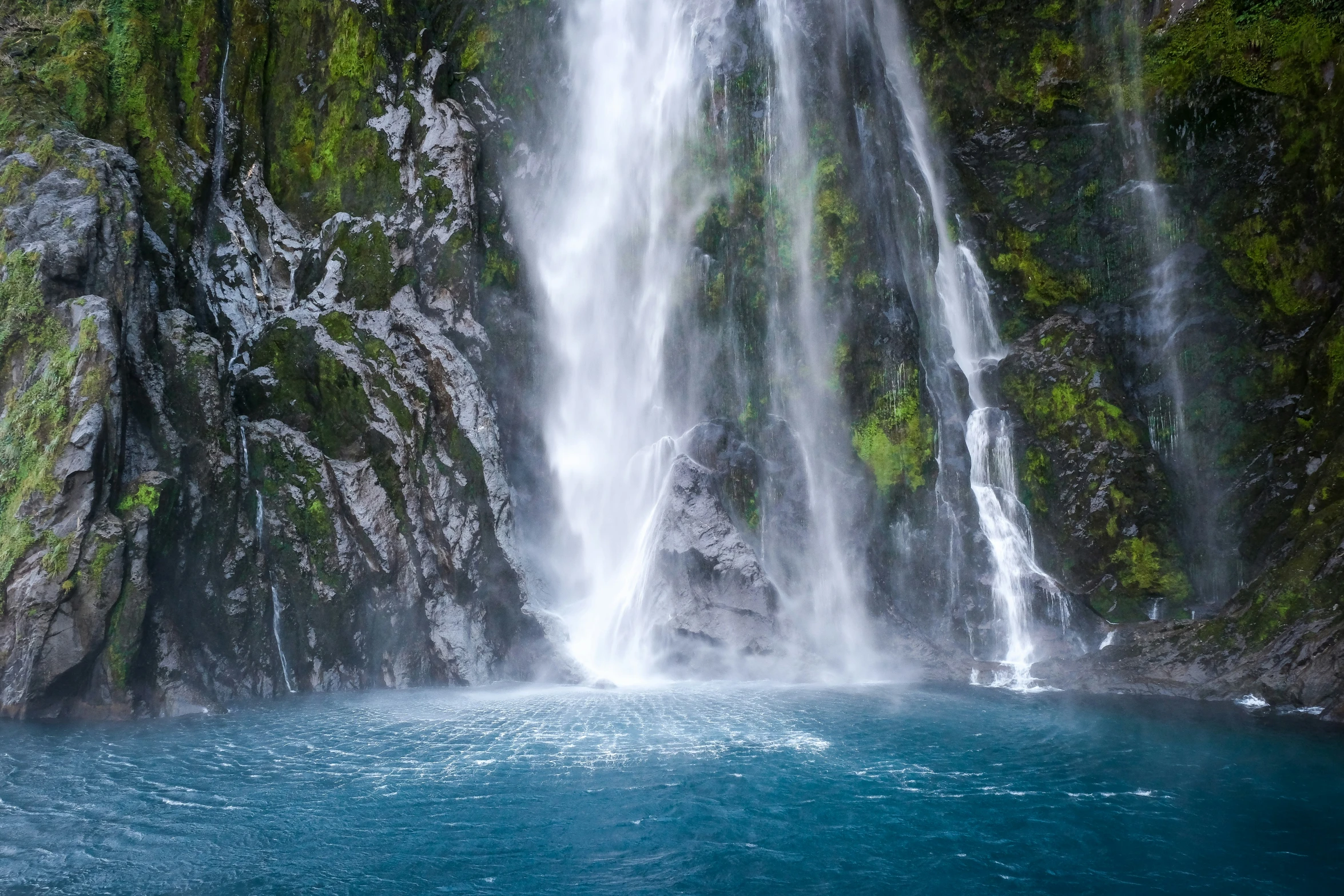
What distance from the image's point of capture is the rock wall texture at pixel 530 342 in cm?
1769

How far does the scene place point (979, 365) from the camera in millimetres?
24203

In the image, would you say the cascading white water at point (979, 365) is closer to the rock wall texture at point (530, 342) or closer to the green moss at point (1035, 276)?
the rock wall texture at point (530, 342)

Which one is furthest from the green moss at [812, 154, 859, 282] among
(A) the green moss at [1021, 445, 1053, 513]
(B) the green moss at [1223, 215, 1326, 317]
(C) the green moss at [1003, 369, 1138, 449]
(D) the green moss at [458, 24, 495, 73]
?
(D) the green moss at [458, 24, 495, 73]

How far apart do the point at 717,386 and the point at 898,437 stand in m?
5.40

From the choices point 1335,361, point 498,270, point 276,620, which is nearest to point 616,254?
point 498,270

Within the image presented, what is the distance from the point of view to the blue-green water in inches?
349

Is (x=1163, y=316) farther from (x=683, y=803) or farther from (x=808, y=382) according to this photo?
(x=683, y=803)

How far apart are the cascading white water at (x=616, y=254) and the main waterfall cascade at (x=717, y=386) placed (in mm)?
57

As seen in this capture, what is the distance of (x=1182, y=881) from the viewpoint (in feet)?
28.2

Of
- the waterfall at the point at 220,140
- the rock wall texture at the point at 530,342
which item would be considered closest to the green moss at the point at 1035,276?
the rock wall texture at the point at 530,342

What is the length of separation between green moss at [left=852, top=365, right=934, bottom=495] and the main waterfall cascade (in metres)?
0.54

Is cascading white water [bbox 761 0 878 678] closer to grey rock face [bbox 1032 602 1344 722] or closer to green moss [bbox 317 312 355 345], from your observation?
grey rock face [bbox 1032 602 1344 722]

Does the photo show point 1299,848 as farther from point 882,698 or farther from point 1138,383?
point 1138,383

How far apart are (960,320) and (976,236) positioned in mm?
2539
